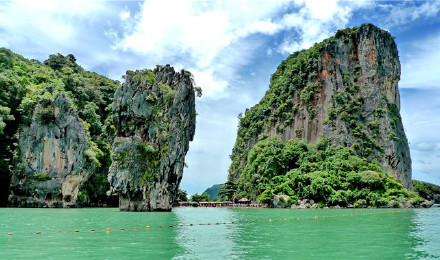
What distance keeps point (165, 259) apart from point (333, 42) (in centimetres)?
6764

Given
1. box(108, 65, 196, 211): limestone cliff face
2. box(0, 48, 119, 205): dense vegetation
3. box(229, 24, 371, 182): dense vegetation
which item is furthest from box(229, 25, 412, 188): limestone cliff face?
box(108, 65, 196, 211): limestone cliff face

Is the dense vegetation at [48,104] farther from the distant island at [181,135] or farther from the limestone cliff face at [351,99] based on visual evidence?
the limestone cliff face at [351,99]

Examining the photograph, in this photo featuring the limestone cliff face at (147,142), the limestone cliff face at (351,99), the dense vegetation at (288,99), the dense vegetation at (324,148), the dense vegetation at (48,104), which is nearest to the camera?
the limestone cliff face at (147,142)

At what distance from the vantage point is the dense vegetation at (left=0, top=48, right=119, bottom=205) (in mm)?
44344

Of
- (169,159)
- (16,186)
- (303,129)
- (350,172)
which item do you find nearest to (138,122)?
(169,159)

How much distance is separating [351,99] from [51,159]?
164 ft

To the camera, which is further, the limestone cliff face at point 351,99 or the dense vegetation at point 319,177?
the limestone cliff face at point 351,99

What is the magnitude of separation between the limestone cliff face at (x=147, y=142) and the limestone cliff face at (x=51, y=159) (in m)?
12.1

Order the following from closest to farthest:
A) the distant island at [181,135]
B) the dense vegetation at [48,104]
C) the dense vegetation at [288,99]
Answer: the distant island at [181,135]
the dense vegetation at [48,104]
the dense vegetation at [288,99]

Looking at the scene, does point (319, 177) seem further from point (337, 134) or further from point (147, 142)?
point (147, 142)

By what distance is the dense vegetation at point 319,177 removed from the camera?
50.6 meters

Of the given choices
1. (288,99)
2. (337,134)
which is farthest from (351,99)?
(288,99)

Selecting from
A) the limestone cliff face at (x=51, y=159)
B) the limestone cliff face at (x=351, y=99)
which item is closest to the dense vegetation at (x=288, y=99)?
the limestone cliff face at (x=351, y=99)

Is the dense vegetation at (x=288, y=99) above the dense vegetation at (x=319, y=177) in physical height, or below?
above
